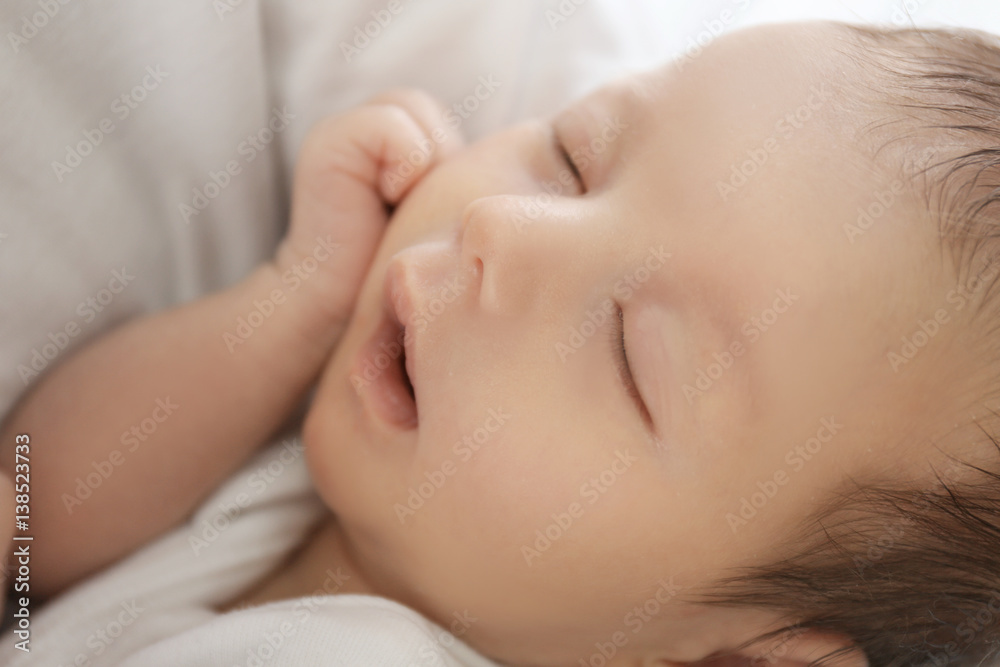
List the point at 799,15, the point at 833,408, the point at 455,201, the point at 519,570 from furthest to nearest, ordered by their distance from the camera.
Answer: the point at 799,15 < the point at 455,201 < the point at 519,570 < the point at 833,408

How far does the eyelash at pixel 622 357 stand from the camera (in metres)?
0.97


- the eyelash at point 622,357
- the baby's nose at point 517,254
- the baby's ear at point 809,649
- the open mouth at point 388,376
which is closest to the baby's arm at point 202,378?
the open mouth at point 388,376

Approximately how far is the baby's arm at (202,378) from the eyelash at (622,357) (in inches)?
19.5

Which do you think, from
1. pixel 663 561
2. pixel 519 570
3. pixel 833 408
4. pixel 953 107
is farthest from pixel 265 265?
pixel 953 107

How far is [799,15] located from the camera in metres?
1.45

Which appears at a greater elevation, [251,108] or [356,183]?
[251,108]

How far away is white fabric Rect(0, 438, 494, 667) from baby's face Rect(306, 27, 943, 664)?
90mm

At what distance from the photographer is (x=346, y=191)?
4.38 ft

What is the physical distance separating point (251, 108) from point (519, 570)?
0.88 meters

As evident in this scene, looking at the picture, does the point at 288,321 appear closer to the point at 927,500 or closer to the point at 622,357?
the point at 622,357

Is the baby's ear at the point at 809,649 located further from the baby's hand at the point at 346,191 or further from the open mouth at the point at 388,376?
the baby's hand at the point at 346,191

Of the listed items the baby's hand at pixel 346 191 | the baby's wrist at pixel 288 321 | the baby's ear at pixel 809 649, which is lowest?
the baby's ear at pixel 809 649

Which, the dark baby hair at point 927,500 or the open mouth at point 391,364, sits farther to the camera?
the open mouth at point 391,364

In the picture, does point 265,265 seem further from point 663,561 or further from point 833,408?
point 833,408
